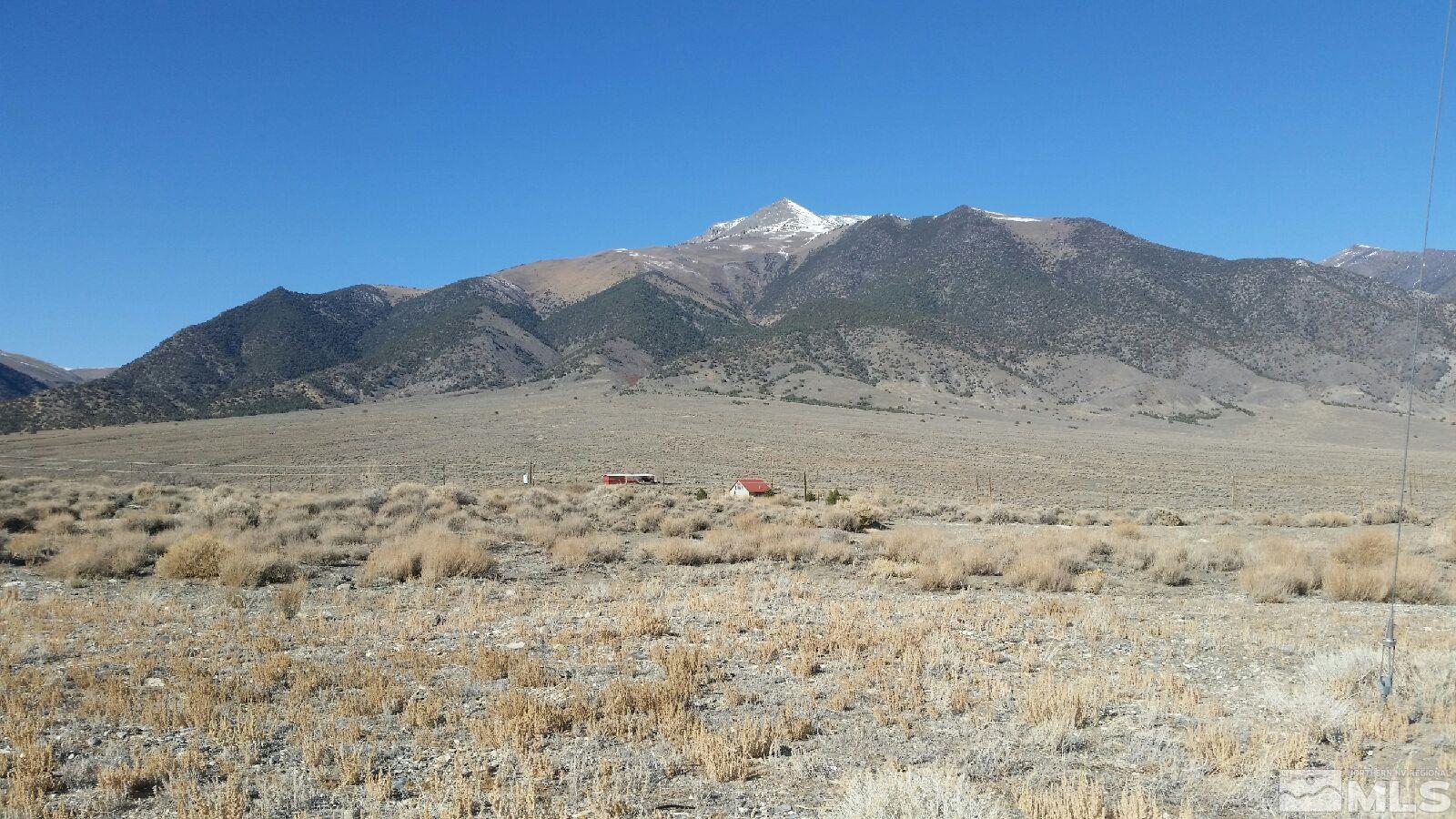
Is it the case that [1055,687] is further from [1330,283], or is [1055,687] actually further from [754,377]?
[1330,283]

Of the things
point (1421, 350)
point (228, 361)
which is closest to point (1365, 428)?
point (1421, 350)

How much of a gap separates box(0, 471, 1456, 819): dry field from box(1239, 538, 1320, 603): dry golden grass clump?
8 cm

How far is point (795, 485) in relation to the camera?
37219mm

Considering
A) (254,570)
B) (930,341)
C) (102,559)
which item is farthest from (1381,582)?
(930,341)

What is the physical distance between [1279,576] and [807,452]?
137ft

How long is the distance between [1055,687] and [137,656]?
9517 millimetres

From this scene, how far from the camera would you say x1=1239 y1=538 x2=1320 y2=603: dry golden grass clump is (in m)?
12.1

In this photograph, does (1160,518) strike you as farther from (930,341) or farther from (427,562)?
(930,341)

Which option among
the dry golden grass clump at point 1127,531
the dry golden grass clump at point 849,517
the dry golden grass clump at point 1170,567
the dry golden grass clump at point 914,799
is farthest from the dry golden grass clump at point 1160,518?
the dry golden grass clump at point 914,799

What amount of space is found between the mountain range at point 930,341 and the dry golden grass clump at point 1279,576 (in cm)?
9071

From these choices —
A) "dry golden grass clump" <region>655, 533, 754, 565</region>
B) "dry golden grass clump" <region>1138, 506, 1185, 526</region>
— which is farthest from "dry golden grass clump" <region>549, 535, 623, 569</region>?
"dry golden grass clump" <region>1138, 506, 1185, 526</region>

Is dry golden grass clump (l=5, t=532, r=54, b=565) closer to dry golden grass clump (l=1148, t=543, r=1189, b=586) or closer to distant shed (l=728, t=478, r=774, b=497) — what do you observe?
distant shed (l=728, t=478, r=774, b=497)

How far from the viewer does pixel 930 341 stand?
129 m

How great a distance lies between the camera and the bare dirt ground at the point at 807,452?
38.0 metres
